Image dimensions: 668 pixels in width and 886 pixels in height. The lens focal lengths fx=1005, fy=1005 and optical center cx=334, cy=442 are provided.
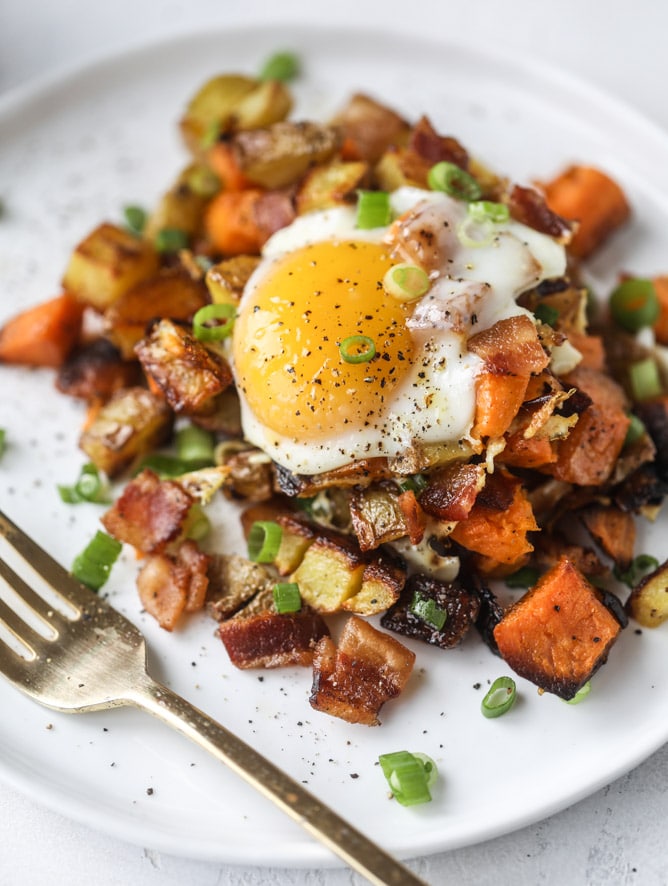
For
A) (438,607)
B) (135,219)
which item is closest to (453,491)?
(438,607)

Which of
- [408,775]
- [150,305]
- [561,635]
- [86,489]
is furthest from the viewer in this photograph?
[150,305]

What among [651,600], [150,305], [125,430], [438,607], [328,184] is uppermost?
[328,184]

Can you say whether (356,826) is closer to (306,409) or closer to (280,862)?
(280,862)

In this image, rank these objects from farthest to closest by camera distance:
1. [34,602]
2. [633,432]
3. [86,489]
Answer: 1. [86,489]
2. [633,432]
3. [34,602]

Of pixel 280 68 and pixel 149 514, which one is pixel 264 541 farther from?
pixel 280 68

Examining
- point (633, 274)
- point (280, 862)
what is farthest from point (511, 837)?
point (633, 274)

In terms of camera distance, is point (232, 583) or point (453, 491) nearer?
point (453, 491)

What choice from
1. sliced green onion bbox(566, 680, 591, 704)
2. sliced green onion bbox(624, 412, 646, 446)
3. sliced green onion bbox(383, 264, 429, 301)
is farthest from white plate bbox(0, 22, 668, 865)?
sliced green onion bbox(383, 264, 429, 301)
